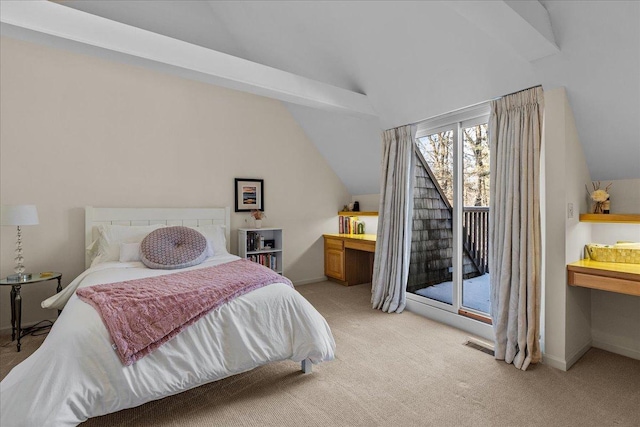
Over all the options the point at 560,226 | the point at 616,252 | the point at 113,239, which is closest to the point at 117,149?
the point at 113,239

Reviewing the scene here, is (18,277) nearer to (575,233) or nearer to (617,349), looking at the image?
(575,233)

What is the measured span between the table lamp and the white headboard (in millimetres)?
519

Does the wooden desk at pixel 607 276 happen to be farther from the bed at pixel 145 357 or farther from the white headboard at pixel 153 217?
the white headboard at pixel 153 217

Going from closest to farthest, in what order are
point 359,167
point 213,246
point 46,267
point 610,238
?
point 610,238 → point 46,267 → point 213,246 → point 359,167

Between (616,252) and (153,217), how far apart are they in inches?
173

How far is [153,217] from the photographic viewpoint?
3.75 metres

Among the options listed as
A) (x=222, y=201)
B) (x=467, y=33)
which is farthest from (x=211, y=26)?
(x=467, y=33)

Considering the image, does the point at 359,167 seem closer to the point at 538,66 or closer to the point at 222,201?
the point at 222,201

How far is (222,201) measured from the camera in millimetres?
4312

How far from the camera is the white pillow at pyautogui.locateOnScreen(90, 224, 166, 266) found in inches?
127

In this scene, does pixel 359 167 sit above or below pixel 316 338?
above

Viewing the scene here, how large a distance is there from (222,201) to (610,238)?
4062 mm

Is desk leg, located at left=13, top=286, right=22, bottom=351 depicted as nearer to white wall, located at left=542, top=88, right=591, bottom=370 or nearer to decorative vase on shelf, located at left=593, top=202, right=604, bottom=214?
white wall, located at left=542, top=88, right=591, bottom=370

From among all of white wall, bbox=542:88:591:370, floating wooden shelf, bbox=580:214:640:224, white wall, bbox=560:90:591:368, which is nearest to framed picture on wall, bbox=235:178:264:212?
white wall, bbox=542:88:591:370
